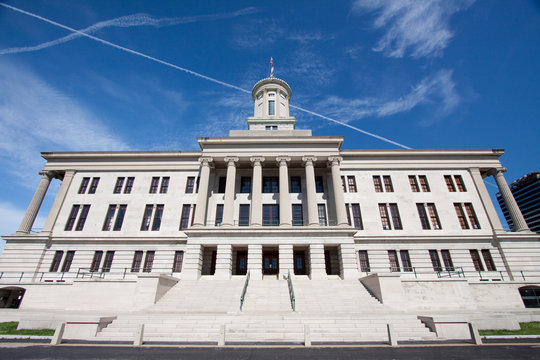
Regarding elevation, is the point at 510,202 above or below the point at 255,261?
above

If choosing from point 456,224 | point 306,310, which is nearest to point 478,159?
point 456,224

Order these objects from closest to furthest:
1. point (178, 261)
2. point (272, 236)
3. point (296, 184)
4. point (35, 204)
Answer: point (272, 236) < point (178, 261) < point (35, 204) < point (296, 184)

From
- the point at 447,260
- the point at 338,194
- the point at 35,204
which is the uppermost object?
the point at 35,204

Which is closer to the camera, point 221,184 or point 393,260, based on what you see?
point 393,260

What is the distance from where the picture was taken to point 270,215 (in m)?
29.2

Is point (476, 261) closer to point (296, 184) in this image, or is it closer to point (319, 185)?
point (319, 185)

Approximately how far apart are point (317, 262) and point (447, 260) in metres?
15.3

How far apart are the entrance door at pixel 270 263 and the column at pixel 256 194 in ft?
13.3

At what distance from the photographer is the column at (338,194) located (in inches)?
1006

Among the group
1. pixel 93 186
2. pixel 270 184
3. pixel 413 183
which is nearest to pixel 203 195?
pixel 270 184

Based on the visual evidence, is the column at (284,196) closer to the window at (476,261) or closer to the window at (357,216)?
the window at (357,216)

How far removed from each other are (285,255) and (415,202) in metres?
17.7

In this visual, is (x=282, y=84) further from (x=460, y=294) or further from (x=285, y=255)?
(x=460, y=294)

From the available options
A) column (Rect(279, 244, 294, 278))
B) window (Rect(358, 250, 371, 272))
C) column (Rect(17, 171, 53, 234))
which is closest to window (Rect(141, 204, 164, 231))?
column (Rect(17, 171, 53, 234))
